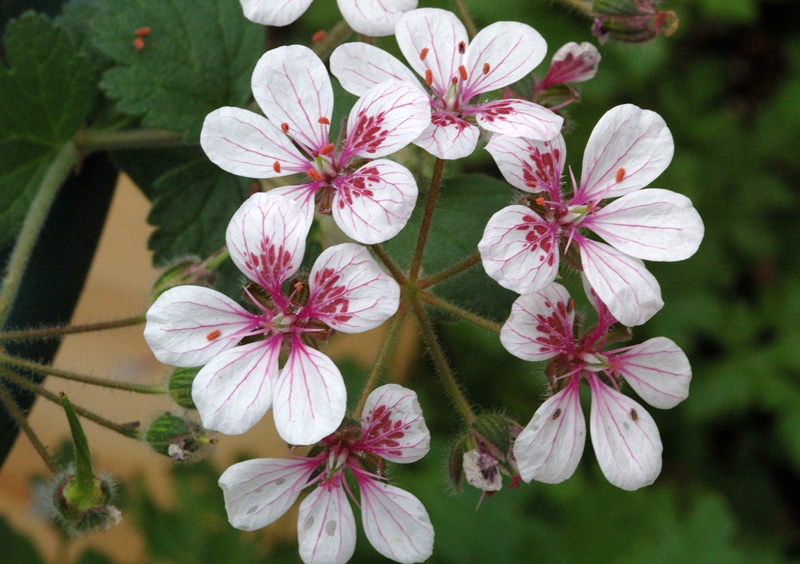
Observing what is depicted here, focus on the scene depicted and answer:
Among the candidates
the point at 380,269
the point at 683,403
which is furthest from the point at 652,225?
the point at 683,403

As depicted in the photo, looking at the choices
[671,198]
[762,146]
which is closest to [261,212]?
[671,198]

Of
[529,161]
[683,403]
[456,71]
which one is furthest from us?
[683,403]

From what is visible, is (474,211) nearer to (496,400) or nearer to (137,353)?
(496,400)

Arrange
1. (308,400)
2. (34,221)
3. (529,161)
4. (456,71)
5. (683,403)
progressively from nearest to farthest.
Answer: (308,400)
(529,161)
(456,71)
(34,221)
(683,403)

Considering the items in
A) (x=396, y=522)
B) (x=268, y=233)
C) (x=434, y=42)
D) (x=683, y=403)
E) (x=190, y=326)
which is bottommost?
(x=683, y=403)

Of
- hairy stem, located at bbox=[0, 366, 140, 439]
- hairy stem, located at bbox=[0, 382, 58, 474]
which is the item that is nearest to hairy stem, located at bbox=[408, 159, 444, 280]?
hairy stem, located at bbox=[0, 366, 140, 439]

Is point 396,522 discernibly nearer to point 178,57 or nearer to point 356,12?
point 356,12

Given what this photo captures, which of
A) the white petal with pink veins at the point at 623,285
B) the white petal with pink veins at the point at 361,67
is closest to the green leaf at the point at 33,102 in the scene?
the white petal with pink veins at the point at 361,67

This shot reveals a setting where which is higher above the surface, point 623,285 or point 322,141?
point 322,141
